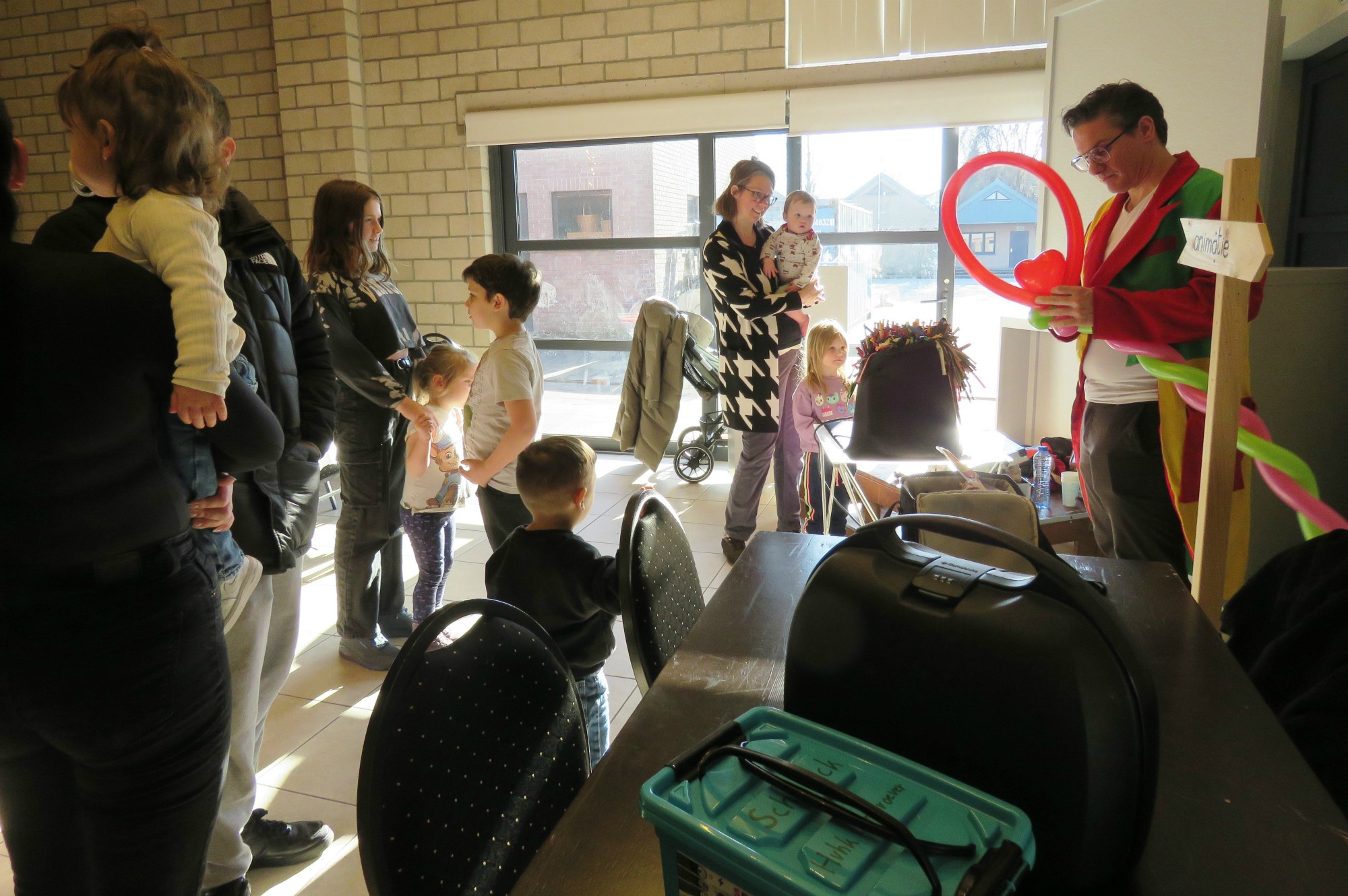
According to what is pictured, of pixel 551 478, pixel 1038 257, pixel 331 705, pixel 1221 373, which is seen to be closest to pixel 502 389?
pixel 551 478

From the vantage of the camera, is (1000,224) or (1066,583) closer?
(1066,583)

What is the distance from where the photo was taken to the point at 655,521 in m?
1.47

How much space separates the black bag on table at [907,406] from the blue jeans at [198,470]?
1.73m

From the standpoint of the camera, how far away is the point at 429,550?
2.66 m

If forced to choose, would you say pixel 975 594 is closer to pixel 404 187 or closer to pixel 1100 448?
pixel 1100 448

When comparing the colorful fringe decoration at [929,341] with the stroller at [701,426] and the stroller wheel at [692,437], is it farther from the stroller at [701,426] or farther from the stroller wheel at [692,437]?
the stroller wheel at [692,437]

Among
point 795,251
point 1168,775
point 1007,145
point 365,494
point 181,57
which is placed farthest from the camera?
point 181,57

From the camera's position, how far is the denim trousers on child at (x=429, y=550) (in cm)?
262

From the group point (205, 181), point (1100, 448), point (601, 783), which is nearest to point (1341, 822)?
point (601, 783)

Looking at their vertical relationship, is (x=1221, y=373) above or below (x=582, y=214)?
below

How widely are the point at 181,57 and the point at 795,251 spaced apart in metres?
4.96

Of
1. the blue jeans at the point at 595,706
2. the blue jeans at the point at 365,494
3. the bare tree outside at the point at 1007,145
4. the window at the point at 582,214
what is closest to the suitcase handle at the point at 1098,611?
the blue jeans at the point at 595,706

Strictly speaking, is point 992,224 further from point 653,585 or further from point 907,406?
point 653,585

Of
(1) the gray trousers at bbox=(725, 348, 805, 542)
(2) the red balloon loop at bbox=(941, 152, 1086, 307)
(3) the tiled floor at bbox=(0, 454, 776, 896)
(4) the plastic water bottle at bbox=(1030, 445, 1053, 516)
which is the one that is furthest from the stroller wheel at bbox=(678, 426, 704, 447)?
(2) the red balloon loop at bbox=(941, 152, 1086, 307)
